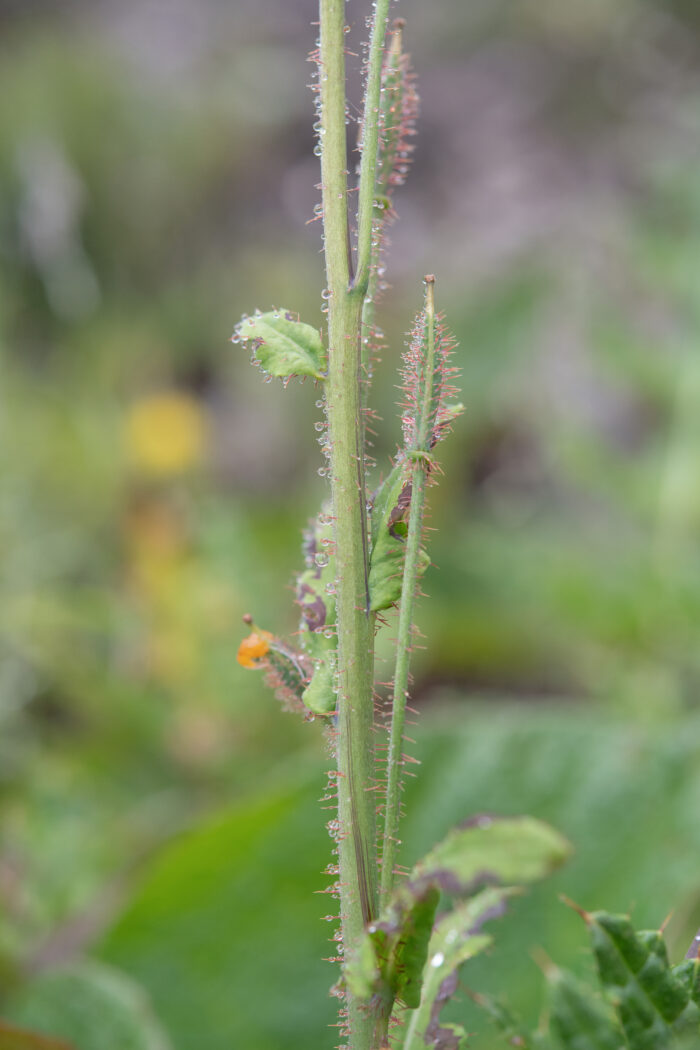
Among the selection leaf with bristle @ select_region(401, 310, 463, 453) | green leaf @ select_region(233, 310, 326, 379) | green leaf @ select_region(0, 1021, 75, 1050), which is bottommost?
green leaf @ select_region(0, 1021, 75, 1050)

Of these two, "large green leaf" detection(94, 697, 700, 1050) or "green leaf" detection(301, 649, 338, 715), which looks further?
"large green leaf" detection(94, 697, 700, 1050)

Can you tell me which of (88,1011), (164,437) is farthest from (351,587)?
(164,437)

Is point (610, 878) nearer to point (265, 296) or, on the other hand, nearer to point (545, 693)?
point (545, 693)

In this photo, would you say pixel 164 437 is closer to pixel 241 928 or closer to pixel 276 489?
pixel 276 489

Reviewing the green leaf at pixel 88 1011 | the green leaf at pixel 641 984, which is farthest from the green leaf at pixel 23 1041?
the green leaf at pixel 641 984

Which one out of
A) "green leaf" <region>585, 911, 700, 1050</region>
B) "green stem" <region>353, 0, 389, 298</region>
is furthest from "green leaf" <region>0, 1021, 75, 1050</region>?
"green stem" <region>353, 0, 389, 298</region>

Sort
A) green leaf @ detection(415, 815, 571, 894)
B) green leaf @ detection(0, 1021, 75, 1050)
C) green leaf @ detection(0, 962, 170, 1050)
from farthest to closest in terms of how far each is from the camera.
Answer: green leaf @ detection(0, 962, 170, 1050), green leaf @ detection(0, 1021, 75, 1050), green leaf @ detection(415, 815, 571, 894)

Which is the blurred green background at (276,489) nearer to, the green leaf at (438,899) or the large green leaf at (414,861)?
the large green leaf at (414,861)

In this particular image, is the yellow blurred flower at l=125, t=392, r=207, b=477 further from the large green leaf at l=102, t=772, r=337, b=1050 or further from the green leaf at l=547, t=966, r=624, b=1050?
the green leaf at l=547, t=966, r=624, b=1050
